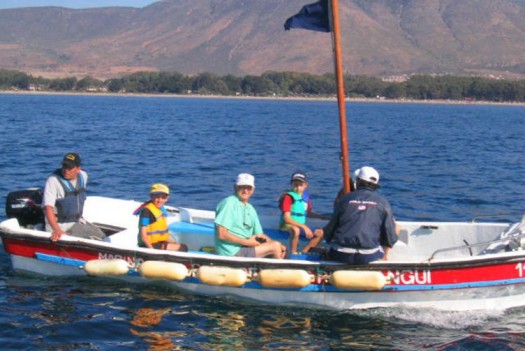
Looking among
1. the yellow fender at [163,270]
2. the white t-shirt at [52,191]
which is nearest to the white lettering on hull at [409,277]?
the yellow fender at [163,270]

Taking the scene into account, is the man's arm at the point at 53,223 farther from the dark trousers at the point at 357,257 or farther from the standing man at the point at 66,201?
the dark trousers at the point at 357,257

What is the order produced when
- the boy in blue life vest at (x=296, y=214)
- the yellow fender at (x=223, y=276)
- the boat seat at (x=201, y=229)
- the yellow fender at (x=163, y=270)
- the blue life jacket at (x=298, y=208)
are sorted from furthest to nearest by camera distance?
1. the boat seat at (x=201, y=229)
2. the blue life jacket at (x=298, y=208)
3. the boy in blue life vest at (x=296, y=214)
4. the yellow fender at (x=163, y=270)
5. the yellow fender at (x=223, y=276)

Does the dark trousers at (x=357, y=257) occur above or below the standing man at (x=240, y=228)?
below

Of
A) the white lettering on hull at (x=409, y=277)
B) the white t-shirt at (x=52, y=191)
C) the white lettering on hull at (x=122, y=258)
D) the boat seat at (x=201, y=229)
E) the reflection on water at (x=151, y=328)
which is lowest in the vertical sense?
the reflection on water at (x=151, y=328)

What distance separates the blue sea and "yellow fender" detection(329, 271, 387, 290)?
611mm

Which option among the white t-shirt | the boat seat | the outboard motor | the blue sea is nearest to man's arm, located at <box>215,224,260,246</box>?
the blue sea

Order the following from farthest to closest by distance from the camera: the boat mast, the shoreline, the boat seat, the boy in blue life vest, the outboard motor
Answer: the shoreline < the boat seat < the outboard motor < the boy in blue life vest < the boat mast

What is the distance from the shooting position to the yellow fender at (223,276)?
10.6m

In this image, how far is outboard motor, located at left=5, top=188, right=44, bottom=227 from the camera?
1298cm

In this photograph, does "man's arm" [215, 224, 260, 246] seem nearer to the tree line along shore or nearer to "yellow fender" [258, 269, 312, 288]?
"yellow fender" [258, 269, 312, 288]

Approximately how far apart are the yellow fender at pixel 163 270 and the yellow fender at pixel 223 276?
321 millimetres

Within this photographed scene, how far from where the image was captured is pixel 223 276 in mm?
10680

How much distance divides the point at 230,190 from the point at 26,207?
36.2ft

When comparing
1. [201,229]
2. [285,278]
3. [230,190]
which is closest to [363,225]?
[285,278]
